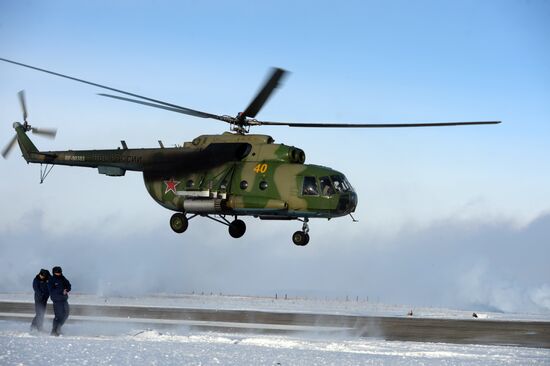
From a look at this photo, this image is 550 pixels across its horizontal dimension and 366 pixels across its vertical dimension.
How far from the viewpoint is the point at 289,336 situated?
909 inches

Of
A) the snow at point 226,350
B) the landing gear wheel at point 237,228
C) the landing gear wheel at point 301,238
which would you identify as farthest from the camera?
the landing gear wheel at point 237,228

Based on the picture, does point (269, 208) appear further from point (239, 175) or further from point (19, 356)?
point (19, 356)

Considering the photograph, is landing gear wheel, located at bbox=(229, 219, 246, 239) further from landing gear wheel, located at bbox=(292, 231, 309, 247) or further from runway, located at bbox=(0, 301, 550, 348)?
runway, located at bbox=(0, 301, 550, 348)

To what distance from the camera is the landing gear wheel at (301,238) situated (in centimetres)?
2898

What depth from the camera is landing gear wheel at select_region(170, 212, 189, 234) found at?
30.8 m

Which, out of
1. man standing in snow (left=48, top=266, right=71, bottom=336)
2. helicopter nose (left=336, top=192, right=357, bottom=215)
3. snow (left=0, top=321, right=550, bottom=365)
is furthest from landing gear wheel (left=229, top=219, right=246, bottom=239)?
man standing in snow (left=48, top=266, right=71, bottom=336)

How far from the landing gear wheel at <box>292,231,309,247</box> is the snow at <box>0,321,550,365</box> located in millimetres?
6029

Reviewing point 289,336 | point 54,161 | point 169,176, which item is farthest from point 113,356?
point 54,161

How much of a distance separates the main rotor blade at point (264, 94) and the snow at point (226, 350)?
27.5ft

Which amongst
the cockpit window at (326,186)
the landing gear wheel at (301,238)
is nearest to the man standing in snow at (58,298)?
the landing gear wheel at (301,238)

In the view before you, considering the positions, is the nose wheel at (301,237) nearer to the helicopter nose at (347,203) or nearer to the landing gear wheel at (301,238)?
the landing gear wheel at (301,238)

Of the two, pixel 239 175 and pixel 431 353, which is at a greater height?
pixel 239 175

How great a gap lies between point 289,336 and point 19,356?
8.55 meters

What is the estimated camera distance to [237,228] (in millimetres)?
31219
